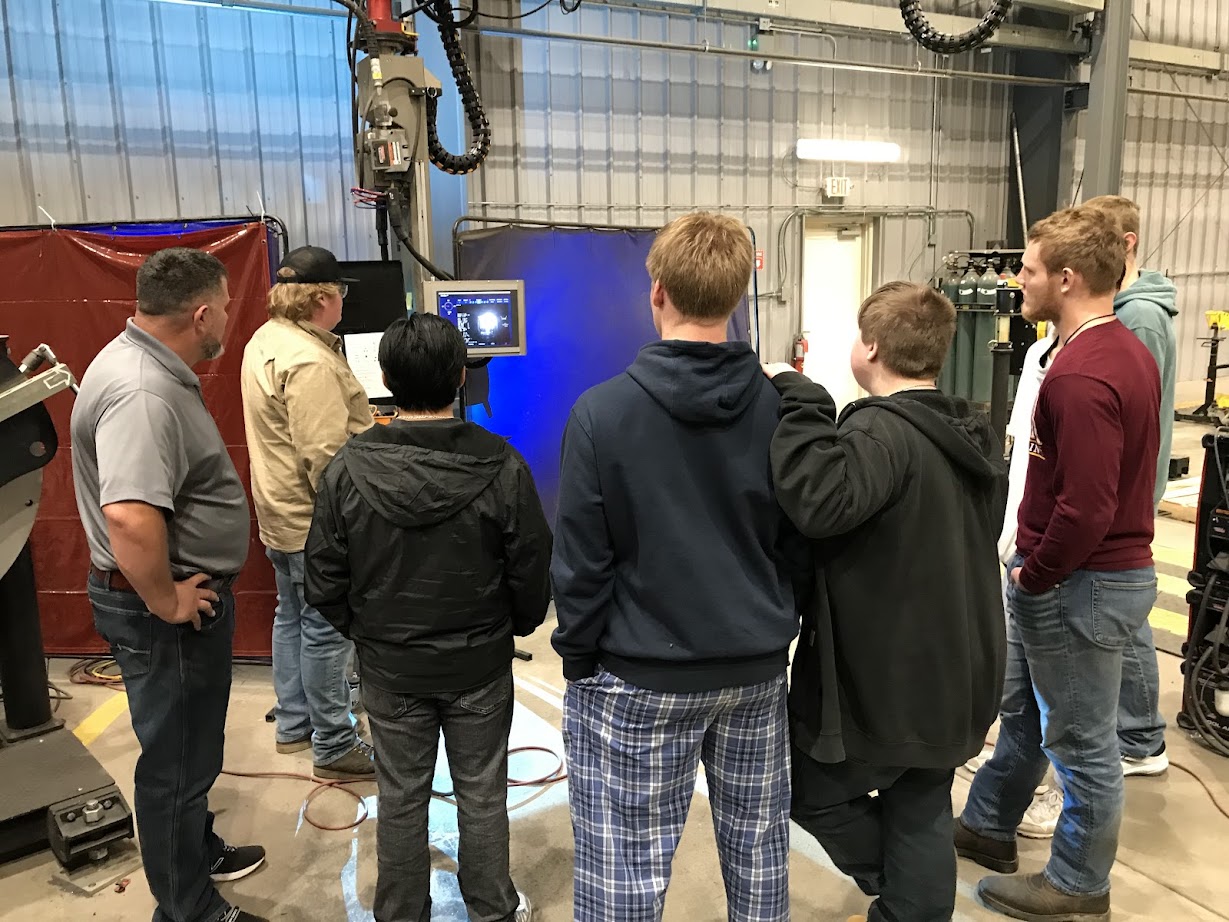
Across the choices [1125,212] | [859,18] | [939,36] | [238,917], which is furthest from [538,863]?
[859,18]

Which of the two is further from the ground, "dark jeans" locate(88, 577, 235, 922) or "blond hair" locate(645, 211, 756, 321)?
"blond hair" locate(645, 211, 756, 321)

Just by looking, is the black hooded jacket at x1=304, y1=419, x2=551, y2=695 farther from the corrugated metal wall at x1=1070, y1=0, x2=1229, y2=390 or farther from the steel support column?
the corrugated metal wall at x1=1070, y1=0, x2=1229, y2=390

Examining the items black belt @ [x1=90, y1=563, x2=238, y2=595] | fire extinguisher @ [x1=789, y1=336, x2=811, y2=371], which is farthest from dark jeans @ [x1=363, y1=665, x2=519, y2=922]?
fire extinguisher @ [x1=789, y1=336, x2=811, y2=371]

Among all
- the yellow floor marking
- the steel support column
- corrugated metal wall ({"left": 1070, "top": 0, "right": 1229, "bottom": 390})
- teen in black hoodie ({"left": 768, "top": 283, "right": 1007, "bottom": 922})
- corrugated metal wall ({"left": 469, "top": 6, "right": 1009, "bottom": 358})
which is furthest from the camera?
corrugated metal wall ({"left": 1070, "top": 0, "right": 1229, "bottom": 390})

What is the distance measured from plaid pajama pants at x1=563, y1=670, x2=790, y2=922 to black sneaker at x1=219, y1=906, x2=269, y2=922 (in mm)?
1037

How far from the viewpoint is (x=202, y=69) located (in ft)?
16.2

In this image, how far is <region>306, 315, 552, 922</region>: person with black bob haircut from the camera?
1.81 m

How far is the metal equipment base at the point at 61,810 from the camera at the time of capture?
246 cm

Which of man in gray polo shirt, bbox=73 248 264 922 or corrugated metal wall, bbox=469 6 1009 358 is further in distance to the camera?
corrugated metal wall, bbox=469 6 1009 358

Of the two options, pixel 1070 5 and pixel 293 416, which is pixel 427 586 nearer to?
pixel 293 416

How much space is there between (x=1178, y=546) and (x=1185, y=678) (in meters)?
2.69

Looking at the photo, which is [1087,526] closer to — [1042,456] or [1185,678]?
[1042,456]

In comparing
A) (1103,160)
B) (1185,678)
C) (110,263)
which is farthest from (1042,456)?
(1103,160)

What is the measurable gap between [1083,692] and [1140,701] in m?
1.01
